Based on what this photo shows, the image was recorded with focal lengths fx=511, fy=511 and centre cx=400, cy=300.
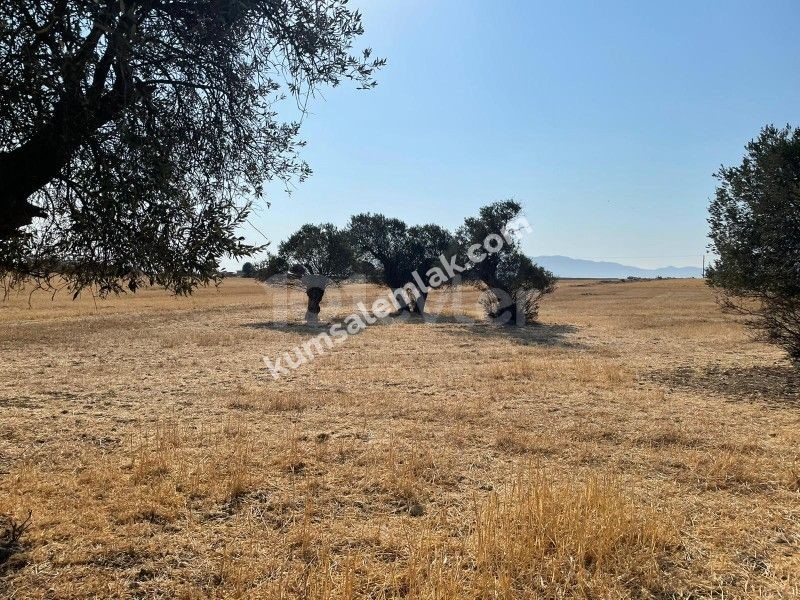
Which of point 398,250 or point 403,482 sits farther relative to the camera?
point 398,250

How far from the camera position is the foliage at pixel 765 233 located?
14000mm

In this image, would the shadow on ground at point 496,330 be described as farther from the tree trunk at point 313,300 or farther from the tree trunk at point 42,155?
the tree trunk at point 42,155

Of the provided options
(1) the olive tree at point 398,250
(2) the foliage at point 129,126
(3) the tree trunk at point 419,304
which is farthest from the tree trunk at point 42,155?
(3) the tree trunk at point 419,304

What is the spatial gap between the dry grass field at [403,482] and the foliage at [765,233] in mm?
2316

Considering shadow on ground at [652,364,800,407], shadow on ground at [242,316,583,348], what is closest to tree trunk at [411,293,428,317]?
shadow on ground at [242,316,583,348]

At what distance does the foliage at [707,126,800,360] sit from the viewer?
14000 millimetres

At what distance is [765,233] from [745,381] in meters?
4.41

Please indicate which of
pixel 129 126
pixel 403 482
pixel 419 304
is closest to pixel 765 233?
pixel 403 482

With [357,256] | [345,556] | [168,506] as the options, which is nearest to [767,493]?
[345,556]

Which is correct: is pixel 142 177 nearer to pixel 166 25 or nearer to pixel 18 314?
pixel 166 25

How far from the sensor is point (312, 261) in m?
38.9

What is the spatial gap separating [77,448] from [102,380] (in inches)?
283

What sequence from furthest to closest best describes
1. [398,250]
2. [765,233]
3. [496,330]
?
[398,250], [496,330], [765,233]

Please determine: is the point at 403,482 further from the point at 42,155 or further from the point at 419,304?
the point at 419,304
